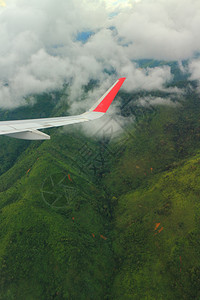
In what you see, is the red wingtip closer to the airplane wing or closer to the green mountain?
the airplane wing

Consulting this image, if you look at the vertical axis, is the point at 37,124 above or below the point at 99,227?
above

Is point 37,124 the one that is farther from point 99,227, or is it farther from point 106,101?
point 99,227

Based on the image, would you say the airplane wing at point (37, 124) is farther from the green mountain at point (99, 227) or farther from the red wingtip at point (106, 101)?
the green mountain at point (99, 227)

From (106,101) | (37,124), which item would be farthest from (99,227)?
(37,124)

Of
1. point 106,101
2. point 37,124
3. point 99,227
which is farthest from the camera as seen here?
point 99,227

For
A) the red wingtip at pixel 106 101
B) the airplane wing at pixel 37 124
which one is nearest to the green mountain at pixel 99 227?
the airplane wing at pixel 37 124


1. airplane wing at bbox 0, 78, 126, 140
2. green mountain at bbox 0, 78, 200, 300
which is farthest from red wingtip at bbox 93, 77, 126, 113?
green mountain at bbox 0, 78, 200, 300

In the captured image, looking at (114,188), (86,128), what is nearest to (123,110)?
(86,128)

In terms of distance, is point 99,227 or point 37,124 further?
point 99,227

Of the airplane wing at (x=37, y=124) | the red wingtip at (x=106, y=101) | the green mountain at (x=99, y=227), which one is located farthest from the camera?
the green mountain at (x=99, y=227)

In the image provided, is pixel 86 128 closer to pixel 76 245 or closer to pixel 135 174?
pixel 135 174
